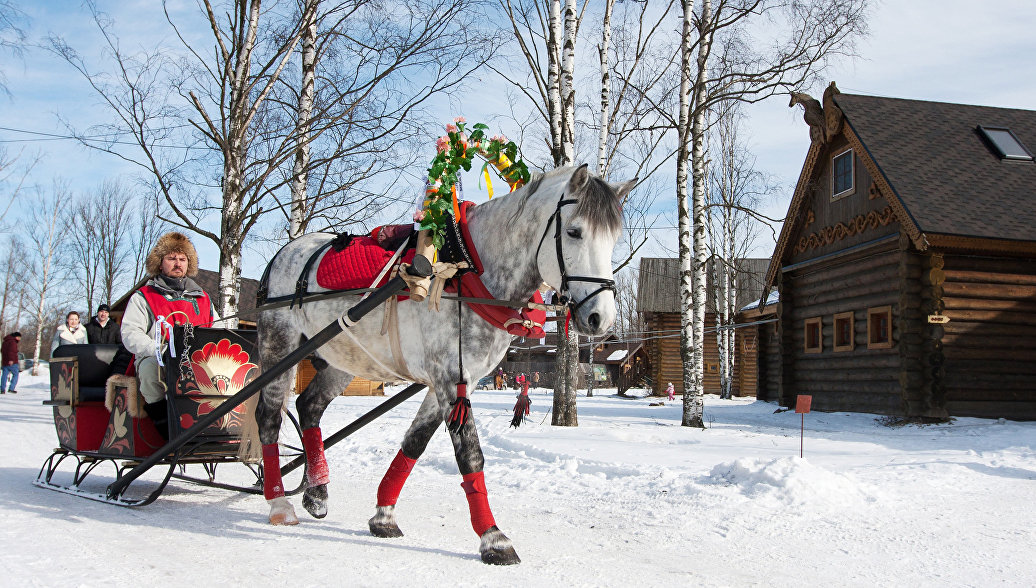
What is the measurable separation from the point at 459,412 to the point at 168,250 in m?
3.33


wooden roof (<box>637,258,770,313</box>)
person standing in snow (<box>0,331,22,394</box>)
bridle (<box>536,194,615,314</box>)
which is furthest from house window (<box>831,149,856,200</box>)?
person standing in snow (<box>0,331,22,394</box>)

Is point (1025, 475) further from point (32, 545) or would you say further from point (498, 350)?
point (32, 545)

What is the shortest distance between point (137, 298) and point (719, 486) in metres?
5.10

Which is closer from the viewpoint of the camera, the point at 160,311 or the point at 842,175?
the point at 160,311

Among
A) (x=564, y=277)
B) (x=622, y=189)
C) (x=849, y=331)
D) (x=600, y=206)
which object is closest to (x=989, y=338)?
(x=849, y=331)

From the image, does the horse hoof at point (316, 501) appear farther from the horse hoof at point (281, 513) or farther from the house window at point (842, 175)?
the house window at point (842, 175)

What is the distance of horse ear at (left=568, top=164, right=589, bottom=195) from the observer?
3763 mm

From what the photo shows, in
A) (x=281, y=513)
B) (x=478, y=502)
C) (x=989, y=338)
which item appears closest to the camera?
(x=478, y=502)

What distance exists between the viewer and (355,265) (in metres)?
4.64

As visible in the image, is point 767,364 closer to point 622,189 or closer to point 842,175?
point 842,175

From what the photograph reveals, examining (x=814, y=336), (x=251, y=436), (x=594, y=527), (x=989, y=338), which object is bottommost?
(x=594, y=527)

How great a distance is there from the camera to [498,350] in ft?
13.9

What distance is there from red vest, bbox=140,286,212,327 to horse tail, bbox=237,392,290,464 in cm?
95

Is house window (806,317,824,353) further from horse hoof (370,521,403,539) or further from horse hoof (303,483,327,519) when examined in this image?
horse hoof (370,521,403,539)
